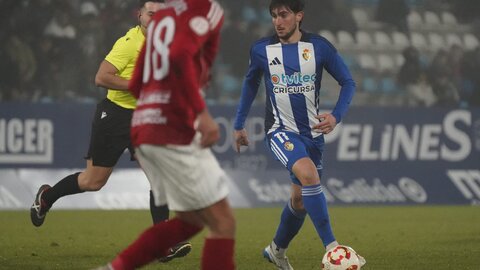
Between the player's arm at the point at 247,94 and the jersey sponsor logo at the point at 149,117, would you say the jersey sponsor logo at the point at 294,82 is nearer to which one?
the player's arm at the point at 247,94

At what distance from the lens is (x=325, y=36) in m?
17.1

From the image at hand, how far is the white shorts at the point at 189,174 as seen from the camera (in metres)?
5.65

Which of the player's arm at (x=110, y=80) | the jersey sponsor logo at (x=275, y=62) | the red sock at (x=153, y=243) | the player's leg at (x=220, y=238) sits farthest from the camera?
the player's arm at (x=110, y=80)

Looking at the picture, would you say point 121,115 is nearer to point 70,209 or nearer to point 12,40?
point 70,209

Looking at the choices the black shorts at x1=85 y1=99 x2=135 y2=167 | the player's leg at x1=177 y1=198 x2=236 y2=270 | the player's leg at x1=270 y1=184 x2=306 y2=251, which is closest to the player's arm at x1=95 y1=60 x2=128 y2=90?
the black shorts at x1=85 y1=99 x2=135 y2=167

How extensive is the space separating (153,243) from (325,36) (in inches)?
450

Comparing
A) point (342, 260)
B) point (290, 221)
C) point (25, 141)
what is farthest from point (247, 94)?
point (25, 141)

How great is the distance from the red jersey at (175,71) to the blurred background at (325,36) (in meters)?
10.9

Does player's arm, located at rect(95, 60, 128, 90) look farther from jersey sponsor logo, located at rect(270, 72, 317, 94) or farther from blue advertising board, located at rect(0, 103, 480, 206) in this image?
blue advertising board, located at rect(0, 103, 480, 206)

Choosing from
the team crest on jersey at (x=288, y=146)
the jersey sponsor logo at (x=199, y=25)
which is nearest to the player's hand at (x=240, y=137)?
the team crest on jersey at (x=288, y=146)

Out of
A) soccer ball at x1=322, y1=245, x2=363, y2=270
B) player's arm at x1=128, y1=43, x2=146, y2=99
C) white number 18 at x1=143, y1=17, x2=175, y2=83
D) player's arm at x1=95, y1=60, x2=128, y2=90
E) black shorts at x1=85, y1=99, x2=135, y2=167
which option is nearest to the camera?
white number 18 at x1=143, y1=17, x2=175, y2=83

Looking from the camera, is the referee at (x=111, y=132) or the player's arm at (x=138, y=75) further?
the referee at (x=111, y=132)

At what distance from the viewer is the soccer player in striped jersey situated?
8391 mm

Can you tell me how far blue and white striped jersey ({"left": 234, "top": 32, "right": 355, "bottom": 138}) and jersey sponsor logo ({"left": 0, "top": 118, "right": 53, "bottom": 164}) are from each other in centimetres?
783
